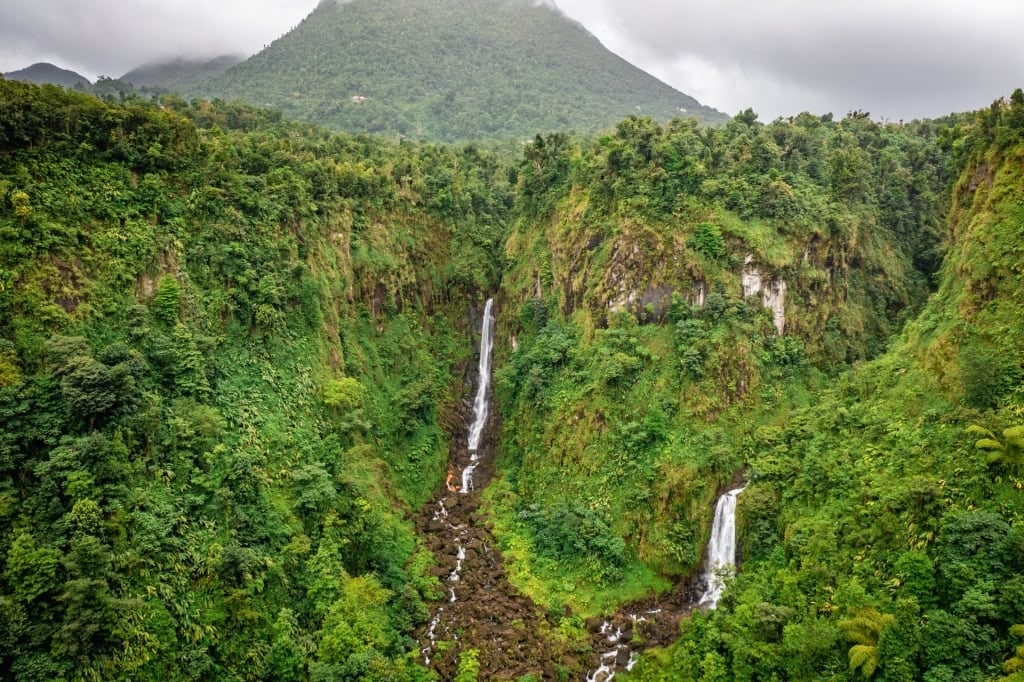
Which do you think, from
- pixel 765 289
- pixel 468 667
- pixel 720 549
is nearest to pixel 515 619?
pixel 468 667

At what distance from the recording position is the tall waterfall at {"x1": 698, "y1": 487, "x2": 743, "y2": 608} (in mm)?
26859

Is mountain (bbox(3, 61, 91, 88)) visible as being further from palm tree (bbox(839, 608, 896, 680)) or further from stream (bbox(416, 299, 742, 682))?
palm tree (bbox(839, 608, 896, 680))

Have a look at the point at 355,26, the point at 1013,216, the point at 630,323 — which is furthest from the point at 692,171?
the point at 355,26

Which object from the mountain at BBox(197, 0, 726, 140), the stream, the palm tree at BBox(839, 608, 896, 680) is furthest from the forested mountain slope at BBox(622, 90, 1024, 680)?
the mountain at BBox(197, 0, 726, 140)

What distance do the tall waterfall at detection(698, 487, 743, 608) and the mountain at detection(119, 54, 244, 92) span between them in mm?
115179

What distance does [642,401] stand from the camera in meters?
32.9

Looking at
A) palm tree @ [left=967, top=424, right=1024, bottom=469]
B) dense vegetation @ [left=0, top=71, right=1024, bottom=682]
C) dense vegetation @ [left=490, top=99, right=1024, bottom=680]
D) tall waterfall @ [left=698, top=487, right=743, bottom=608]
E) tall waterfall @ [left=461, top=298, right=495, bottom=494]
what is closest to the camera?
palm tree @ [left=967, top=424, right=1024, bottom=469]

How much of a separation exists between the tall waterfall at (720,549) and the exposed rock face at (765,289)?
445 inches

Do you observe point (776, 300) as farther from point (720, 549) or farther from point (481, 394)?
point (481, 394)

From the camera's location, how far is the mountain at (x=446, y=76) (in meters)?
94.1

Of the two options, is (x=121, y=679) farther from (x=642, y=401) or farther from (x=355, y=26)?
(x=355, y=26)

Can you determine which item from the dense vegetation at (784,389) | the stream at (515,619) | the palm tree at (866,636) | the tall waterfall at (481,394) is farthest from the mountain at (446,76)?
the palm tree at (866,636)

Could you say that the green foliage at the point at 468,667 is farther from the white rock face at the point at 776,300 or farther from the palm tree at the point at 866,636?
the white rock face at the point at 776,300

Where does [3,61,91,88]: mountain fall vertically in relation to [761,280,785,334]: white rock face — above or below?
above
